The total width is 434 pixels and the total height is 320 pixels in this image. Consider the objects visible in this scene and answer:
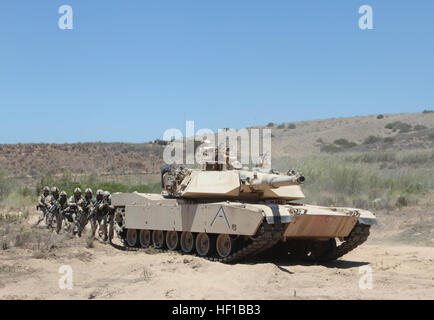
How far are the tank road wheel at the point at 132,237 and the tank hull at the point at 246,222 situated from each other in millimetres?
1008

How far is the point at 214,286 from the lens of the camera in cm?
1067

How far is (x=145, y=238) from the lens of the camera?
18.1 meters

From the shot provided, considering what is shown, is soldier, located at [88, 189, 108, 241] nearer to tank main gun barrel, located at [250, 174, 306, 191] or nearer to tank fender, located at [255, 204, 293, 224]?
tank main gun barrel, located at [250, 174, 306, 191]

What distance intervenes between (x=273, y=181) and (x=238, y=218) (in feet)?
3.71

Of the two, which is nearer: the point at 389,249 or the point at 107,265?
the point at 107,265

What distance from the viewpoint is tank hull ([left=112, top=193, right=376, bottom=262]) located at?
1329 centimetres

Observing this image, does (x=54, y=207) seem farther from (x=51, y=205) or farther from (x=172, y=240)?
(x=172, y=240)

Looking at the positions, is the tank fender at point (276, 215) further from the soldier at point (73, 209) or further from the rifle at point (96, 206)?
the soldier at point (73, 209)

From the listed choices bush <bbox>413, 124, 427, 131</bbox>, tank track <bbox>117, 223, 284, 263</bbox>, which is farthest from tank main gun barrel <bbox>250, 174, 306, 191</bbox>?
bush <bbox>413, 124, 427, 131</bbox>
